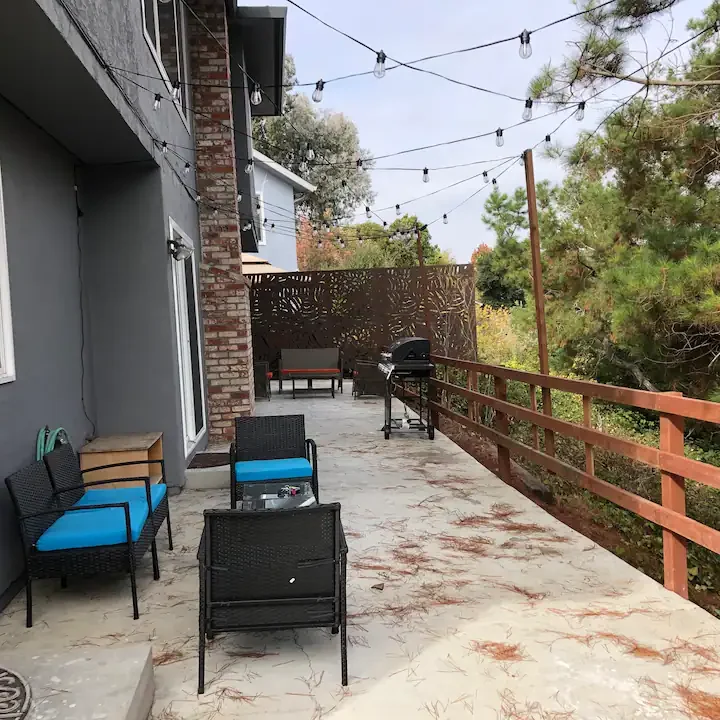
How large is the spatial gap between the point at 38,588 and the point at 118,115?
2552 millimetres

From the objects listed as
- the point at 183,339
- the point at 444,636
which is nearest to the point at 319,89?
the point at 183,339

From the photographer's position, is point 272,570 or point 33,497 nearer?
point 272,570

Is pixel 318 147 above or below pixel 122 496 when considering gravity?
above

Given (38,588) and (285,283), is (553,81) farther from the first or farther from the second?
(285,283)

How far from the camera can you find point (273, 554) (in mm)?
2572

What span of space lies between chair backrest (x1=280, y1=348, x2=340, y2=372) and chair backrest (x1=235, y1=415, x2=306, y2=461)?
26.6 ft

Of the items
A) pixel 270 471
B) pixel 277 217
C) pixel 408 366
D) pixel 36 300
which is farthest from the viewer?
pixel 277 217

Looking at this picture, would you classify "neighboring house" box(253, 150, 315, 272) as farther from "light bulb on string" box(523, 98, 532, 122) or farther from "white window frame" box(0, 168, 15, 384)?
"white window frame" box(0, 168, 15, 384)

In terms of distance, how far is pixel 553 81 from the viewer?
6887 millimetres

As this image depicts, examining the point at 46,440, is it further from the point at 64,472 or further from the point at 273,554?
the point at 273,554

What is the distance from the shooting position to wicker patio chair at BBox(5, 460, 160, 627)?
304cm

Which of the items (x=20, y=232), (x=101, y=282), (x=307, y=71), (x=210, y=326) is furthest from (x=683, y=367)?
(x=307, y=71)

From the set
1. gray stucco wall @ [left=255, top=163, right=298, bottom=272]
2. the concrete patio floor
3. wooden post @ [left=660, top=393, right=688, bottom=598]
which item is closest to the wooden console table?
the concrete patio floor

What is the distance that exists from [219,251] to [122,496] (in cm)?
426
